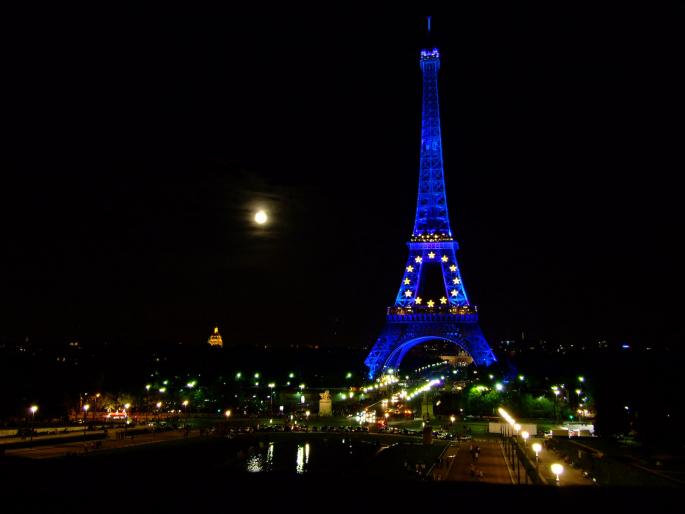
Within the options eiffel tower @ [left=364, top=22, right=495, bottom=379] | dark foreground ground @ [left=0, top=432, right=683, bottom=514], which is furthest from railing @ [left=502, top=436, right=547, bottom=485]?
eiffel tower @ [left=364, top=22, right=495, bottom=379]

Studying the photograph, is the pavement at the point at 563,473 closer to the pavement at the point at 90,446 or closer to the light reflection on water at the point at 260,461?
the light reflection on water at the point at 260,461

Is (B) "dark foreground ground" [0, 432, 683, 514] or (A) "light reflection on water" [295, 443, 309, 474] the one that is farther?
(A) "light reflection on water" [295, 443, 309, 474]

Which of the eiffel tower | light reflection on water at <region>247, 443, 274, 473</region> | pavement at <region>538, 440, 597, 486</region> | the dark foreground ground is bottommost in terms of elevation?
the dark foreground ground

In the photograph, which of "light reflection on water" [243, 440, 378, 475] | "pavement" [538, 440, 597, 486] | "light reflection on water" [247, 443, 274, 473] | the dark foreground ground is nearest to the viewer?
the dark foreground ground

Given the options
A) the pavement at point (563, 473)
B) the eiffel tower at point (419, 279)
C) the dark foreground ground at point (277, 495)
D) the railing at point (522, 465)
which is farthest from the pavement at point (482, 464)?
the eiffel tower at point (419, 279)

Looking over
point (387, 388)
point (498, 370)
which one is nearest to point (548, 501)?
point (498, 370)

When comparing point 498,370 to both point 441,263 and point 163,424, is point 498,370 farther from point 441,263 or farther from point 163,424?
point 163,424

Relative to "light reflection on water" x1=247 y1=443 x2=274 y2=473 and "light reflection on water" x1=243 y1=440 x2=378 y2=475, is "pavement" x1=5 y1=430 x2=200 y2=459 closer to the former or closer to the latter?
"light reflection on water" x1=243 y1=440 x2=378 y2=475

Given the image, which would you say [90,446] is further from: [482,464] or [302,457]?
[482,464]

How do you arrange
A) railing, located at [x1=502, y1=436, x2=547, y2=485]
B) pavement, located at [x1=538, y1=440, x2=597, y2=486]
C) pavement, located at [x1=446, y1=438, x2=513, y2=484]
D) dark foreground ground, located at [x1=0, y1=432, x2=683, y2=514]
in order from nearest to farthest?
1. dark foreground ground, located at [x1=0, y1=432, x2=683, y2=514]
2. railing, located at [x1=502, y1=436, x2=547, y2=485]
3. pavement, located at [x1=538, y1=440, x2=597, y2=486]
4. pavement, located at [x1=446, y1=438, x2=513, y2=484]
